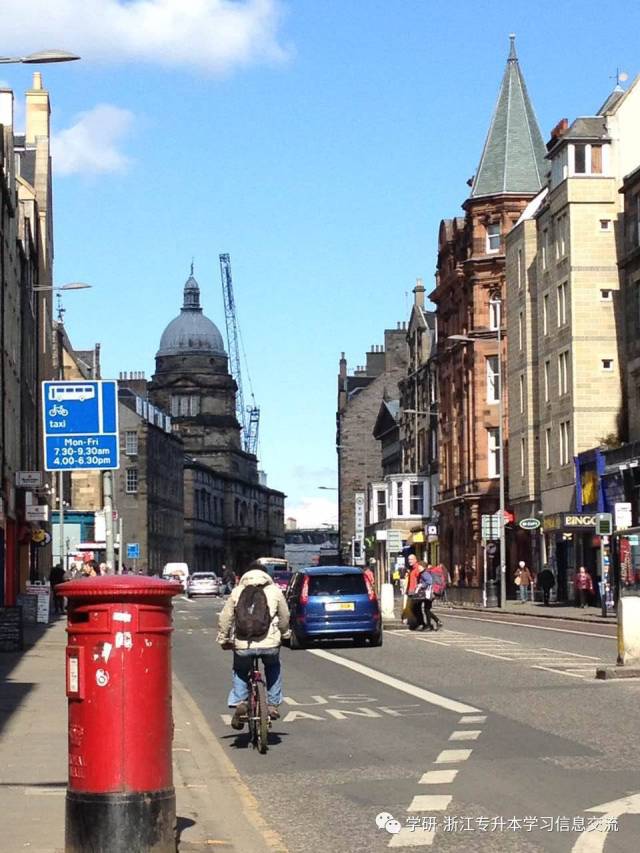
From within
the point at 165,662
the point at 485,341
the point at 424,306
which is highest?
the point at 424,306

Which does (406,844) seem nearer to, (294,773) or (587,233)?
(294,773)

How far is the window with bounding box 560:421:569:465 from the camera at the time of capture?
65.1m

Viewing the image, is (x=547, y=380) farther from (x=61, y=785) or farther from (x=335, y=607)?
(x=61, y=785)

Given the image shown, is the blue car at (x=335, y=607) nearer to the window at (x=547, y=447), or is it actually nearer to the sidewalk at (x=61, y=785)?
the sidewalk at (x=61, y=785)

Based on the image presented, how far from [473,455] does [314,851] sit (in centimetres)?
7255

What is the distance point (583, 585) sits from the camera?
56.8 meters

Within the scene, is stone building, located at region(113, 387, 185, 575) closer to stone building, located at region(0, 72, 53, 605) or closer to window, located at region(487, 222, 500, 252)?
window, located at region(487, 222, 500, 252)

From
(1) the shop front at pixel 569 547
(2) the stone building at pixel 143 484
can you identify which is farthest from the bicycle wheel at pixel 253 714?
(2) the stone building at pixel 143 484

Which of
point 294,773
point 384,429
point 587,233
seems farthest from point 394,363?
point 294,773

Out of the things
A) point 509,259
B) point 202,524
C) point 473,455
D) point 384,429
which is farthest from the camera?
point 202,524

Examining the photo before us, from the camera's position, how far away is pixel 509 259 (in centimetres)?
7481

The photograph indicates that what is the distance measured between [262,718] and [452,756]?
1.82 meters

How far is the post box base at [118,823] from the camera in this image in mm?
8438

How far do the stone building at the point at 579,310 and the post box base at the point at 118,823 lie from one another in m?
51.2
